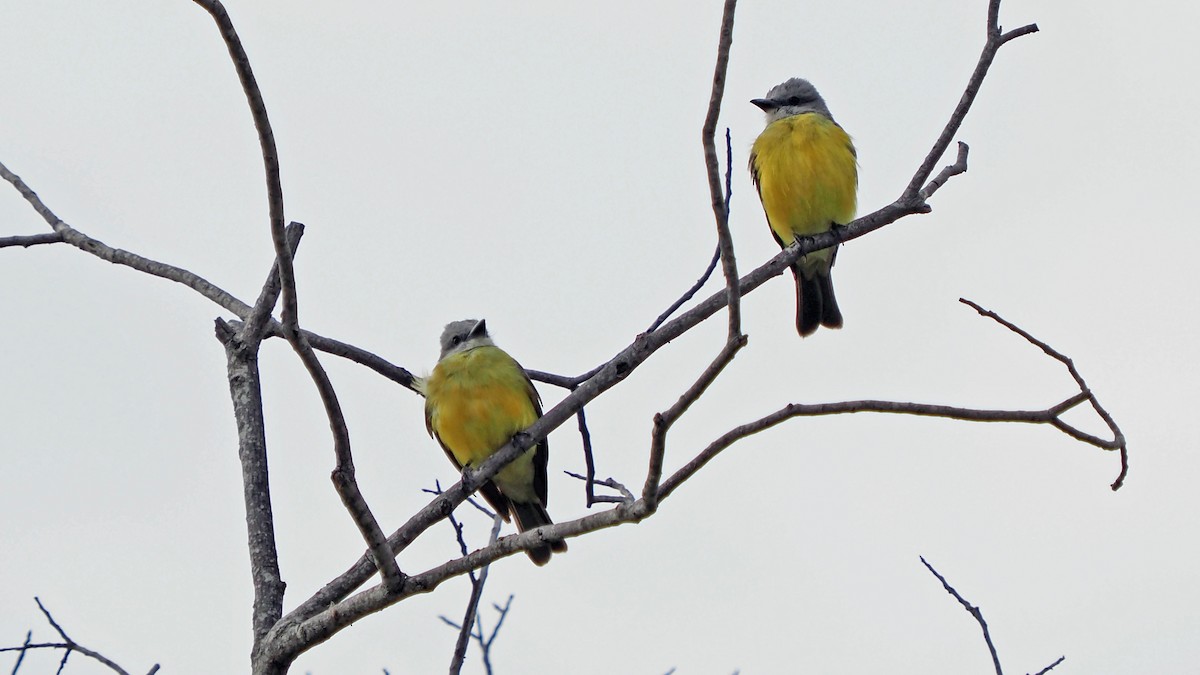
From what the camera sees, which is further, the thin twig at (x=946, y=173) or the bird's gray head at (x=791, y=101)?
the bird's gray head at (x=791, y=101)

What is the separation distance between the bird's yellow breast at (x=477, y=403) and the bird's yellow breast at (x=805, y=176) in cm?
207

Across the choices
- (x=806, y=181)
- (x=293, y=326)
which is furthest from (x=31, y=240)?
(x=806, y=181)

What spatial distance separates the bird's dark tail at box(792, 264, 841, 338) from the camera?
8883mm

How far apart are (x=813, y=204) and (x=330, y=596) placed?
16.3 ft

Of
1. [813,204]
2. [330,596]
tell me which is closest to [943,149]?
[330,596]

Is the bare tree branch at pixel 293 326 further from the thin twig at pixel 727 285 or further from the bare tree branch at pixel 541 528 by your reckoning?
the thin twig at pixel 727 285

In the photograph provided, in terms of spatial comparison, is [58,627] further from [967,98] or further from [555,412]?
[967,98]

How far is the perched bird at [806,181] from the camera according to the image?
808 centimetres

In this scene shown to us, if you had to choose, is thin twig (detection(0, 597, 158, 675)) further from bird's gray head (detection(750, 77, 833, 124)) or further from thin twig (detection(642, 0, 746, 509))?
bird's gray head (detection(750, 77, 833, 124))

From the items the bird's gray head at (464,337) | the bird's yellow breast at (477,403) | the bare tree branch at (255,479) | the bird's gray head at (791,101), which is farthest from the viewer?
the bird's gray head at (791,101)

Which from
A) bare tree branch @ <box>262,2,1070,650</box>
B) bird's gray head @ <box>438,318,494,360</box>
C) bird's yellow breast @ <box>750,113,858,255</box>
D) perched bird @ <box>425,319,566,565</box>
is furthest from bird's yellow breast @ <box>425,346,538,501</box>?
bird's yellow breast @ <box>750,113,858,255</box>

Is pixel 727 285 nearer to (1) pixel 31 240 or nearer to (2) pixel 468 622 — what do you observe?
(2) pixel 468 622

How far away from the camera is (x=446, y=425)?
7250 millimetres

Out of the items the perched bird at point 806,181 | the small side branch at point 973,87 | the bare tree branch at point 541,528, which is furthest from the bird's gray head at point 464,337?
the small side branch at point 973,87
